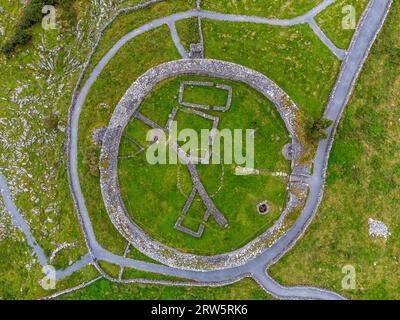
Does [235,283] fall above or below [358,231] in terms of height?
below

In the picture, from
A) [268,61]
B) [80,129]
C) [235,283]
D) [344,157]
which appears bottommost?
[235,283]

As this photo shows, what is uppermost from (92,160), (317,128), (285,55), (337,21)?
(337,21)

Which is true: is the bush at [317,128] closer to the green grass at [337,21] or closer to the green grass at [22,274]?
the green grass at [337,21]

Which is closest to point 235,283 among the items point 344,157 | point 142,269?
point 142,269

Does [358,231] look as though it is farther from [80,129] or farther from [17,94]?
[17,94]

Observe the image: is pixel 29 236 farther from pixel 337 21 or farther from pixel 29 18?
pixel 337 21

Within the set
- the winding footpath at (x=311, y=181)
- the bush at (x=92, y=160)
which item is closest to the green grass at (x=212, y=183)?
the bush at (x=92, y=160)

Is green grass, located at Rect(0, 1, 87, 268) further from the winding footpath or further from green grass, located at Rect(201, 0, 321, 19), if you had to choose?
green grass, located at Rect(201, 0, 321, 19)

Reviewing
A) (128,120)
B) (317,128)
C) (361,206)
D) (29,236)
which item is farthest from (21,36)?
(361,206)
